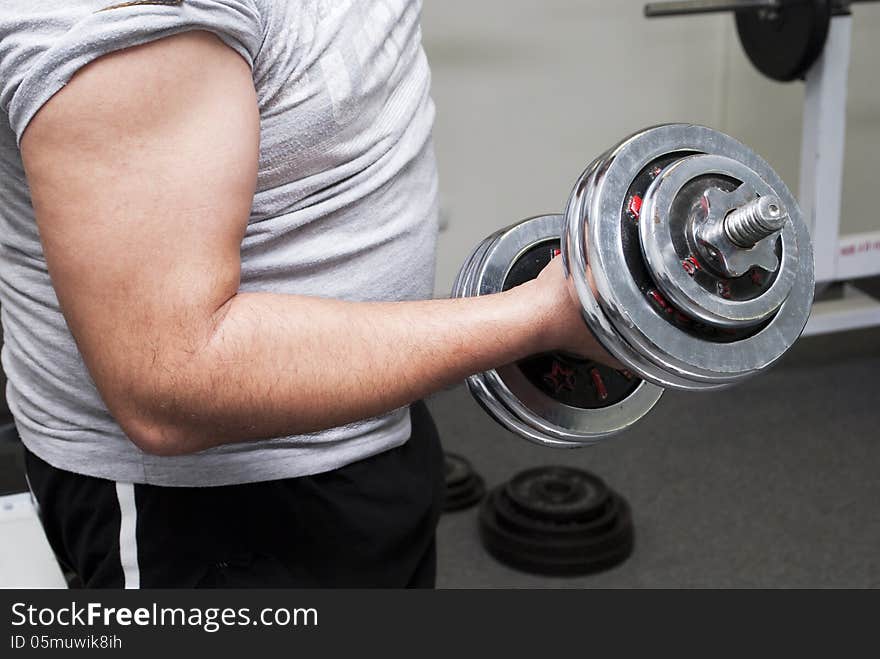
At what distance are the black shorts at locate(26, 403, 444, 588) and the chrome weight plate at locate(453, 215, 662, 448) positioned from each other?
0.13 meters

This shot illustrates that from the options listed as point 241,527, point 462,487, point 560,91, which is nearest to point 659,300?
point 241,527

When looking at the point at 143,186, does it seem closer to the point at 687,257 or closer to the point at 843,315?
the point at 687,257

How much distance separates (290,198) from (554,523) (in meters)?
1.31

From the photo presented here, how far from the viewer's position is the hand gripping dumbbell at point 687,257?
0.58 m

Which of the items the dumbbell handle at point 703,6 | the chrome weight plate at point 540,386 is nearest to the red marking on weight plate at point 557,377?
the chrome weight plate at point 540,386

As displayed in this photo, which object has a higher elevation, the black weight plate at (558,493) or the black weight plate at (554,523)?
the black weight plate at (558,493)

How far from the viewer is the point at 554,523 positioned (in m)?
1.86

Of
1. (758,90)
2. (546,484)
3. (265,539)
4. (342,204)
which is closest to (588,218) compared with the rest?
(342,204)

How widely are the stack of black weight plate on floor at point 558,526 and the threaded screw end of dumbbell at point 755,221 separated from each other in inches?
50.7

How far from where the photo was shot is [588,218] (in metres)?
0.60

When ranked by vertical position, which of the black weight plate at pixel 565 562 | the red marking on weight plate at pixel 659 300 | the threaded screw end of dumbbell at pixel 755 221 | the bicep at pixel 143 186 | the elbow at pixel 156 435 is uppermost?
the bicep at pixel 143 186

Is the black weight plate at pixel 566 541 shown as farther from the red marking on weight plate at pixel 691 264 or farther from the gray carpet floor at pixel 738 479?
the red marking on weight plate at pixel 691 264

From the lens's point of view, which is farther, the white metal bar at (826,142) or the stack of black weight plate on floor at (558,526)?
the white metal bar at (826,142)
